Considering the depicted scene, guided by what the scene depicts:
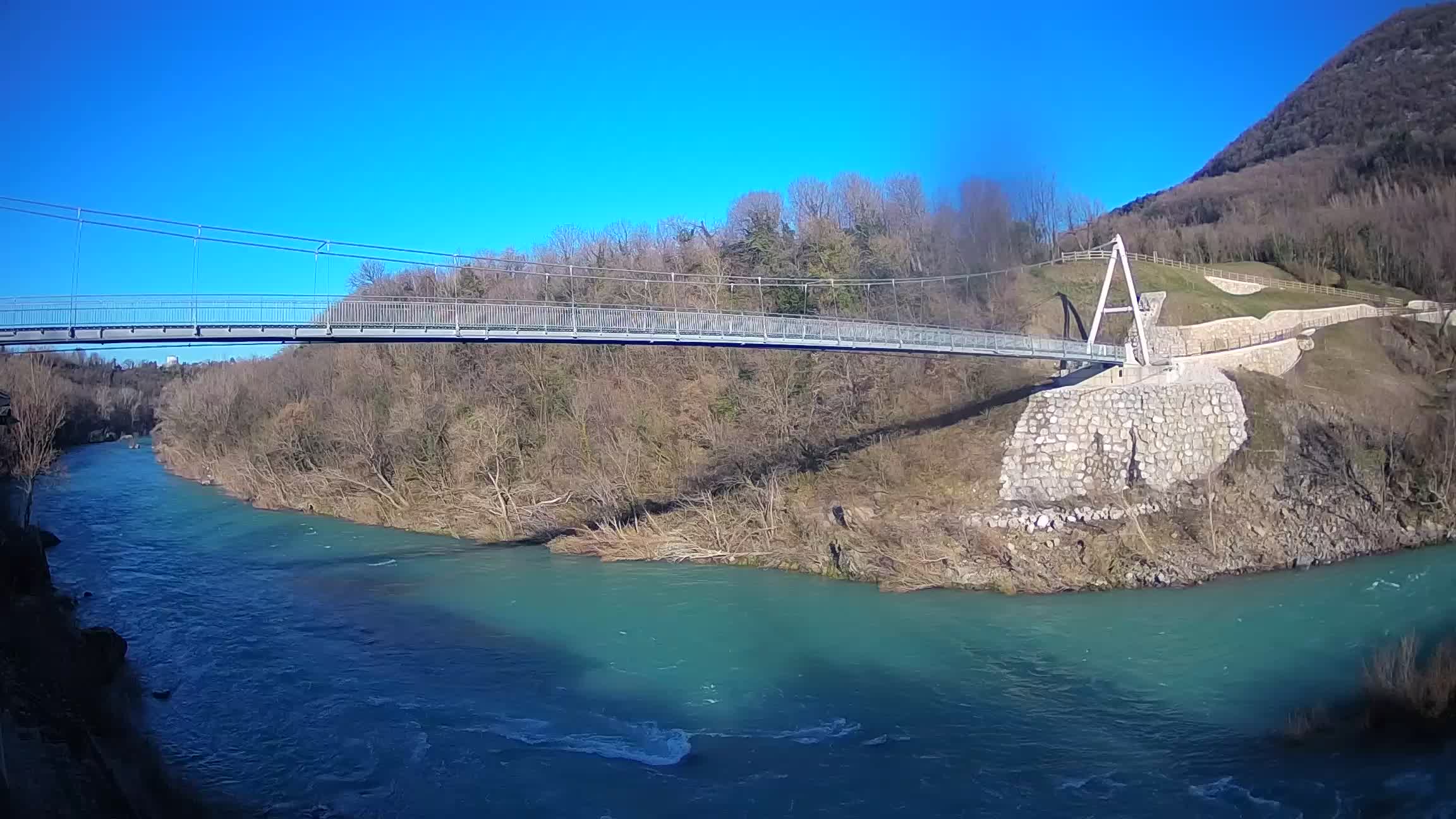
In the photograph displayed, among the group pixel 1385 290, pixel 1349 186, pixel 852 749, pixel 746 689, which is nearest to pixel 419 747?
pixel 746 689

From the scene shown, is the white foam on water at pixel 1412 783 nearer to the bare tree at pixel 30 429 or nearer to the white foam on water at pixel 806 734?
the white foam on water at pixel 806 734

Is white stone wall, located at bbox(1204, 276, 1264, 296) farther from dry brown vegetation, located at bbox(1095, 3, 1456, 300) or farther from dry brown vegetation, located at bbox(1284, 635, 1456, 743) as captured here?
dry brown vegetation, located at bbox(1284, 635, 1456, 743)

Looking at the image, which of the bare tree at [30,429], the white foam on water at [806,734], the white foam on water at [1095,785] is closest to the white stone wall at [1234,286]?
the white foam on water at [1095,785]

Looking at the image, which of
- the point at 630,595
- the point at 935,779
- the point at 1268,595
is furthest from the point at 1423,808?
the point at 630,595

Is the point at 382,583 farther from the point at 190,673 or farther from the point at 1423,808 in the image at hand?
the point at 1423,808

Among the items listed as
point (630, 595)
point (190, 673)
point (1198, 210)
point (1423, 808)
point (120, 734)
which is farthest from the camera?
point (1198, 210)

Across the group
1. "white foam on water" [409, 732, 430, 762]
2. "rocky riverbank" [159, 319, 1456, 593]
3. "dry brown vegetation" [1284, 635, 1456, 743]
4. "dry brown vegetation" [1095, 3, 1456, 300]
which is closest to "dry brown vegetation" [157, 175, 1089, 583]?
"rocky riverbank" [159, 319, 1456, 593]
